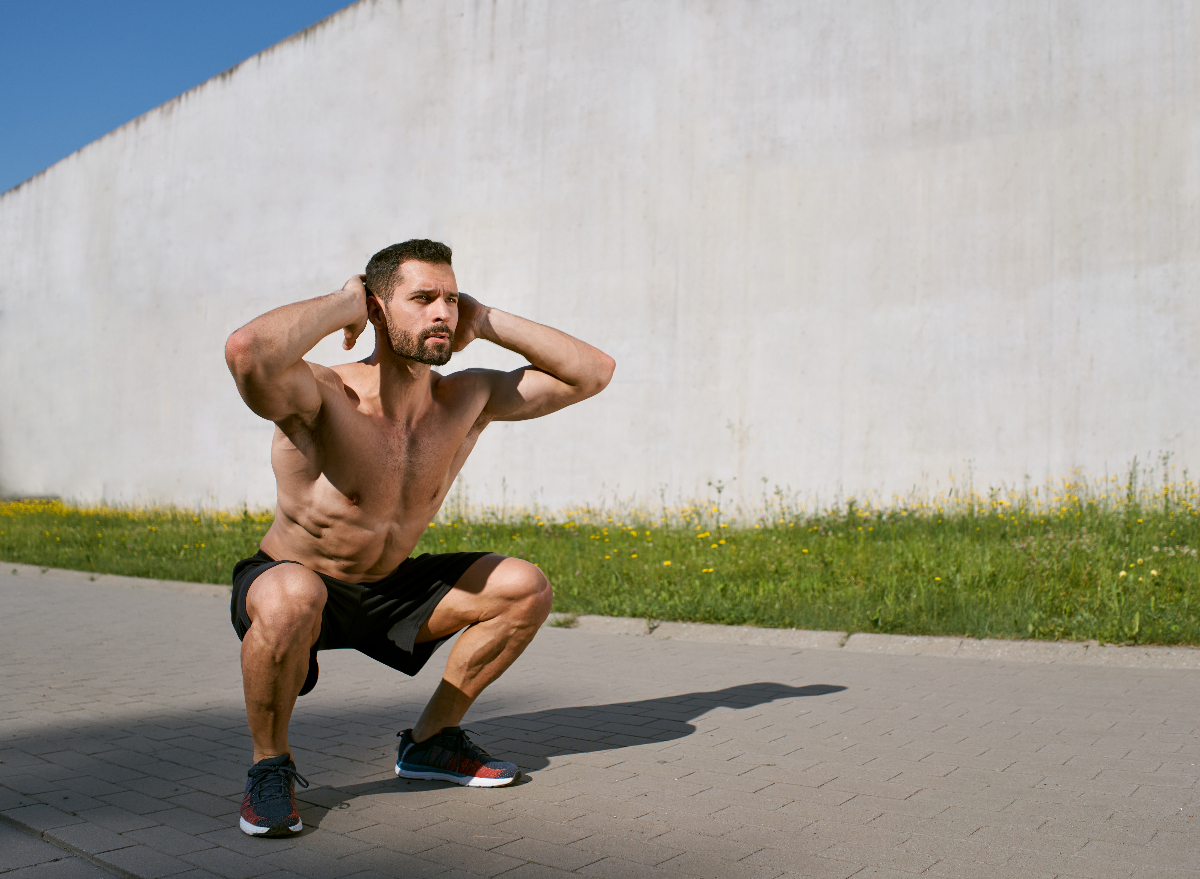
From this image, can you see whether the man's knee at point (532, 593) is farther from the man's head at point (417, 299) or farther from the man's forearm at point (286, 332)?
the man's forearm at point (286, 332)

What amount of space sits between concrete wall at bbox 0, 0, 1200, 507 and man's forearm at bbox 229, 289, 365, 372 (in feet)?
25.3

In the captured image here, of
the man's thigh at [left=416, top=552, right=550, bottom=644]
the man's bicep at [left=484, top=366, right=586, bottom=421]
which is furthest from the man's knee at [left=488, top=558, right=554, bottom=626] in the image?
the man's bicep at [left=484, top=366, right=586, bottom=421]

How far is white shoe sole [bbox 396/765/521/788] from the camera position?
129 inches

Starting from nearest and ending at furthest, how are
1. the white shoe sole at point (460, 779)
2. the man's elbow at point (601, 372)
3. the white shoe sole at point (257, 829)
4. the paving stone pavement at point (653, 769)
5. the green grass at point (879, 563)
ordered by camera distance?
1. the paving stone pavement at point (653, 769)
2. the white shoe sole at point (257, 829)
3. the white shoe sole at point (460, 779)
4. the man's elbow at point (601, 372)
5. the green grass at point (879, 563)

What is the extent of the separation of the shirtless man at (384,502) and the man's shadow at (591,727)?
0.22 meters

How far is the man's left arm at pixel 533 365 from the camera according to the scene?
11.0 feet

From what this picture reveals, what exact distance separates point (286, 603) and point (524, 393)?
1.11m

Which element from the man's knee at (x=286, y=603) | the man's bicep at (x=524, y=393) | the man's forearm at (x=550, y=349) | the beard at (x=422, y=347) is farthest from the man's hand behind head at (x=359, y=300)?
the man's knee at (x=286, y=603)

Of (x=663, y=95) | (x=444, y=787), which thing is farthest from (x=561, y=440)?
(x=444, y=787)

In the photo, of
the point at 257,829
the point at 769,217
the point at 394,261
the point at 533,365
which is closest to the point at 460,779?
the point at 257,829

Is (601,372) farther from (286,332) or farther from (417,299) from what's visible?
(286,332)

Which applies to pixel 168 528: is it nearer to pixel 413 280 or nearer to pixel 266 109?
pixel 266 109

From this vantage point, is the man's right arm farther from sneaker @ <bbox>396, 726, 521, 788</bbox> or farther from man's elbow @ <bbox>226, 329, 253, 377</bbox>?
sneaker @ <bbox>396, 726, 521, 788</bbox>

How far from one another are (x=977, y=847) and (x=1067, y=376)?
7.29m
